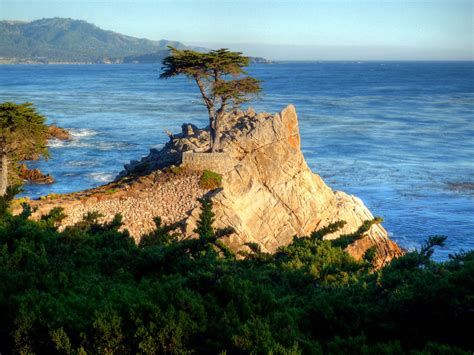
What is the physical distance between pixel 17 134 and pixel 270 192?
11.9 m

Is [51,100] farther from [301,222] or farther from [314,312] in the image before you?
[314,312]

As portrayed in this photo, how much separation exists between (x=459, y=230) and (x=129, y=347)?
24.9 m

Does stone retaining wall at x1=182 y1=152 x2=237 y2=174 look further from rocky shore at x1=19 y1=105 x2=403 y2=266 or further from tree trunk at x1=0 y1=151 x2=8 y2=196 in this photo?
tree trunk at x1=0 y1=151 x2=8 y2=196

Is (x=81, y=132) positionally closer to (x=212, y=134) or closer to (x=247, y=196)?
(x=212, y=134)

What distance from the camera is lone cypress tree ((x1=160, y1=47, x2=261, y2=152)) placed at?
27734 mm

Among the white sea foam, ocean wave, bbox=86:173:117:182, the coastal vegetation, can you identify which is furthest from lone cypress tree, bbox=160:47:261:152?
the white sea foam

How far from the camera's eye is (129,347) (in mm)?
6301

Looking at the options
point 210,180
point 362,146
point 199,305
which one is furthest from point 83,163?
point 199,305

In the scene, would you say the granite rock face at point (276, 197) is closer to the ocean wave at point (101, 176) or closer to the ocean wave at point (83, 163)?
the ocean wave at point (101, 176)

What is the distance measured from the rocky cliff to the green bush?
605mm

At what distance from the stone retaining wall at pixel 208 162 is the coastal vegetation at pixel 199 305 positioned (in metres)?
14.3

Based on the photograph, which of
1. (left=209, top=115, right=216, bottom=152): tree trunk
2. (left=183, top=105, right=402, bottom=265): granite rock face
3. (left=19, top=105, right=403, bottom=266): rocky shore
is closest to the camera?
(left=19, top=105, right=403, bottom=266): rocky shore

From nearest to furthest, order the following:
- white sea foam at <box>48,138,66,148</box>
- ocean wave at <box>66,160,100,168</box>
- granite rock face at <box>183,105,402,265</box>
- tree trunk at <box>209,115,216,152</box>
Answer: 1. granite rock face at <box>183,105,402,265</box>
2. tree trunk at <box>209,115,216,152</box>
3. ocean wave at <box>66,160,100,168</box>
4. white sea foam at <box>48,138,66,148</box>

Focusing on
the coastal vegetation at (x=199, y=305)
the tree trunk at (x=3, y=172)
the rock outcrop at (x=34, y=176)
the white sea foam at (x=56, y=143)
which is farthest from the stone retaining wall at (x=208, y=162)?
the white sea foam at (x=56, y=143)
